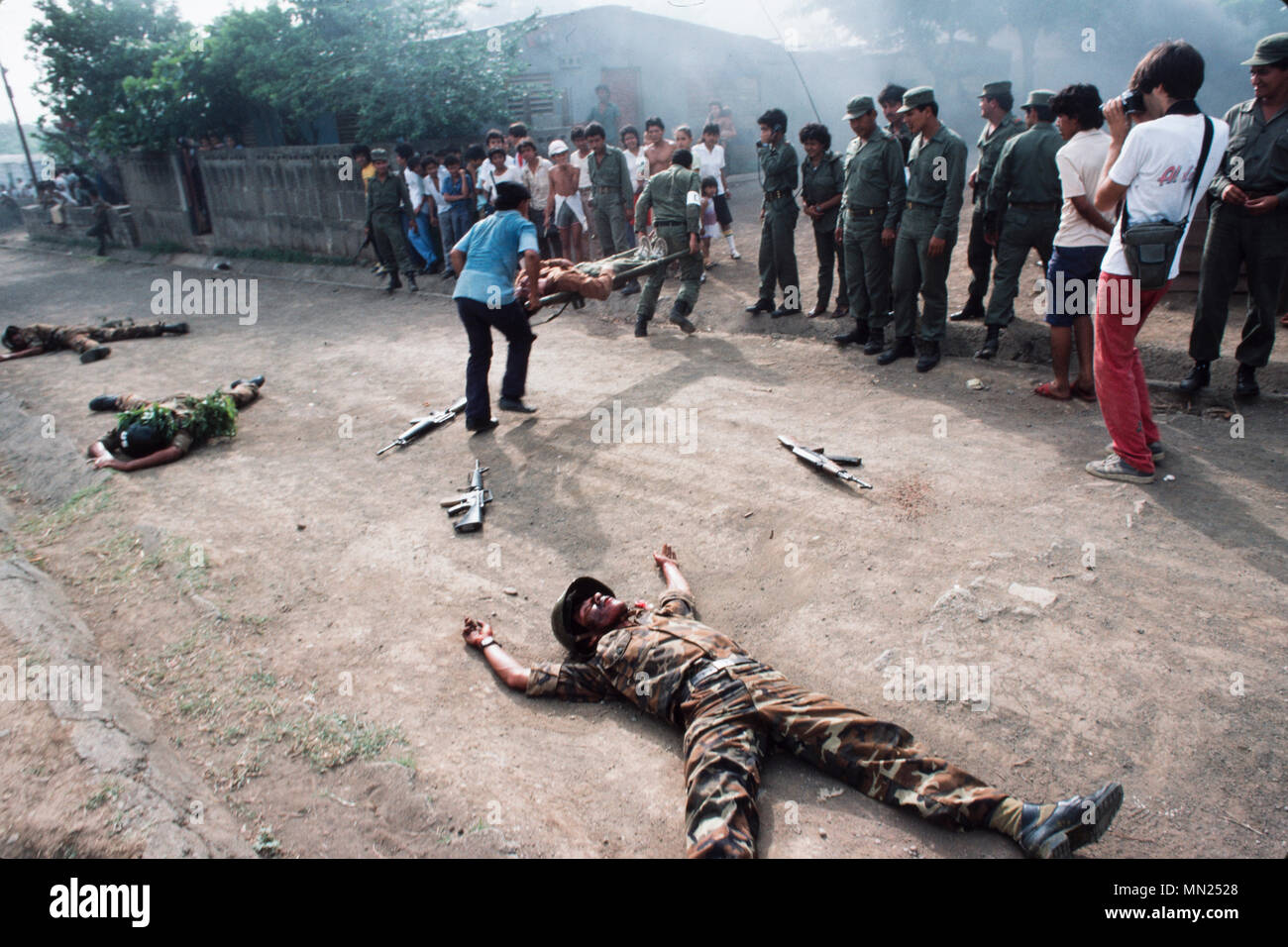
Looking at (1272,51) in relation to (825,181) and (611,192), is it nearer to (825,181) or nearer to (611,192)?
(825,181)

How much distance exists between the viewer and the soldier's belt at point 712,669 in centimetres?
312

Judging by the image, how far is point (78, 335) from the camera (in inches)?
421

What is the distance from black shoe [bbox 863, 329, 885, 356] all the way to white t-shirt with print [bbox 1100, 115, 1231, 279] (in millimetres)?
3050

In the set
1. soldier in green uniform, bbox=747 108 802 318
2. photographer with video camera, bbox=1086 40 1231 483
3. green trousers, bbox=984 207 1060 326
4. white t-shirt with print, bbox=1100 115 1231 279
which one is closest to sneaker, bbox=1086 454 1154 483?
photographer with video camera, bbox=1086 40 1231 483

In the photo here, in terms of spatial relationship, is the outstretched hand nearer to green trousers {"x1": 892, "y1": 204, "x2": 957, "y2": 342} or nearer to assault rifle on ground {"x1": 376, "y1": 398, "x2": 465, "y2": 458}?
assault rifle on ground {"x1": 376, "y1": 398, "x2": 465, "y2": 458}

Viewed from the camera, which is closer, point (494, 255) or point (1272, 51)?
point (1272, 51)

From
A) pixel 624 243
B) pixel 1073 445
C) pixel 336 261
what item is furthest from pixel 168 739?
pixel 336 261

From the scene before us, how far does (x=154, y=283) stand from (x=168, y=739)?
1563cm

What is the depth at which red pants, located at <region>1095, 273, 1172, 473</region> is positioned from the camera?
14.1 feet

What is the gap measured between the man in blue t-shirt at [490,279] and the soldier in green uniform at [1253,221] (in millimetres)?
4624

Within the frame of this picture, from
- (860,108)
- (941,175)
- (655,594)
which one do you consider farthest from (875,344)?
(655,594)

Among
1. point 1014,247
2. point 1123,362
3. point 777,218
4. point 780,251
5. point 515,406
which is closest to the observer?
point 1123,362

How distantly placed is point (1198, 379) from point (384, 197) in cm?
1096

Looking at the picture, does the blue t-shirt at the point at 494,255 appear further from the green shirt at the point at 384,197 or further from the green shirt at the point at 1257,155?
the green shirt at the point at 384,197
